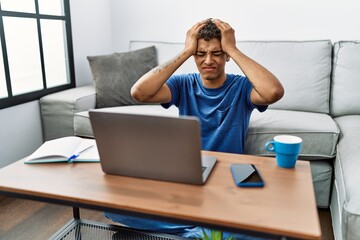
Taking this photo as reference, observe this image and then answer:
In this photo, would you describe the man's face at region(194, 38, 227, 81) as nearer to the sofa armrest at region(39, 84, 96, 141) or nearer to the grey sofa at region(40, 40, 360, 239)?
the grey sofa at region(40, 40, 360, 239)

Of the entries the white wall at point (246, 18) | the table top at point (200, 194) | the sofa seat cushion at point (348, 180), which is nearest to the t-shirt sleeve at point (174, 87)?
the table top at point (200, 194)

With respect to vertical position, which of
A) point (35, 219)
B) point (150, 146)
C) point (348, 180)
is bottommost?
point (35, 219)

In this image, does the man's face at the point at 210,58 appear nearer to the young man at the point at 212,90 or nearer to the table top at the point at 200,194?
the young man at the point at 212,90

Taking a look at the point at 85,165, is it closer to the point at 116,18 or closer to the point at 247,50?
the point at 247,50

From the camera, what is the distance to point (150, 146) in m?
0.88

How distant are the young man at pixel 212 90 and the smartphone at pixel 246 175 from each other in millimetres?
404

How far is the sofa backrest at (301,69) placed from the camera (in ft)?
7.51

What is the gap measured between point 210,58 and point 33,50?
1634 millimetres

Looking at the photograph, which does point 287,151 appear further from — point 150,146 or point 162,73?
point 162,73

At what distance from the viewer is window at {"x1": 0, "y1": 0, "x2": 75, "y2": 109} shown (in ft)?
7.11

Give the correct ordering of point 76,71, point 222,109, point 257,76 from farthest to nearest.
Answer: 1. point 76,71
2. point 222,109
3. point 257,76

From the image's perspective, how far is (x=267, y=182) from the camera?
0.92m

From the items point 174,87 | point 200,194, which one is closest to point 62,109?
point 174,87

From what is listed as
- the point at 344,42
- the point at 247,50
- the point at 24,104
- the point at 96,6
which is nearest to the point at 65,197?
the point at 24,104
